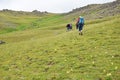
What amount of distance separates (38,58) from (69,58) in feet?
15.6

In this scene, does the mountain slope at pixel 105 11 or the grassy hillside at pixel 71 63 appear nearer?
the grassy hillside at pixel 71 63

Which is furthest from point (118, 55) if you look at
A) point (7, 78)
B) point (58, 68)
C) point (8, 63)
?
point (8, 63)

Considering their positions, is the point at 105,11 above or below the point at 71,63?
below

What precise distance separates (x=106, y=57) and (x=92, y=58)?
4.60 feet

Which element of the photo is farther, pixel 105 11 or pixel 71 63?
pixel 105 11

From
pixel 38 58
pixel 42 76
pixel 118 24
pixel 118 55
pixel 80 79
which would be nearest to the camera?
pixel 80 79

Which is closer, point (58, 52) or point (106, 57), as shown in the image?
point (106, 57)

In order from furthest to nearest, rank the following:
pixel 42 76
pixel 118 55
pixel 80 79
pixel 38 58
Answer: pixel 38 58, pixel 118 55, pixel 42 76, pixel 80 79

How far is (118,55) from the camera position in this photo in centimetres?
3052

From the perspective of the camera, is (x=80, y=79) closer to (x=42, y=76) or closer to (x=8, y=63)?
(x=42, y=76)

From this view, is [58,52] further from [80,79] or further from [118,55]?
[80,79]

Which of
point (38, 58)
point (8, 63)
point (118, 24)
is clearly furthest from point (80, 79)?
point (118, 24)

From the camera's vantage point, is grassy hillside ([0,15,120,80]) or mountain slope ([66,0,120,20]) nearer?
grassy hillside ([0,15,120,80])

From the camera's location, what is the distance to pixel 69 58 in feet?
105
